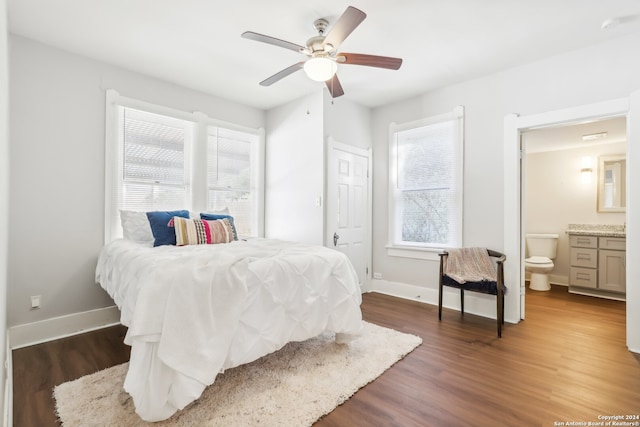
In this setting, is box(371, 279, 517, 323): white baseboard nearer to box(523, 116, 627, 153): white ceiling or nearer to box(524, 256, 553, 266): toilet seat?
box(524, 256, 553, 266): toilet seat

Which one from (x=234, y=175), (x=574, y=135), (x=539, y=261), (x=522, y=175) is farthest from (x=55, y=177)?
(x=574, y=135)

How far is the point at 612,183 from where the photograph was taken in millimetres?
4871

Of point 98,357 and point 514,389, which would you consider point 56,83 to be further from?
point 514,389

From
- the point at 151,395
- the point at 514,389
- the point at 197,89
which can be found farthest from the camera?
the point at 197,89

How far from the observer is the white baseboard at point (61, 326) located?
2703 mm

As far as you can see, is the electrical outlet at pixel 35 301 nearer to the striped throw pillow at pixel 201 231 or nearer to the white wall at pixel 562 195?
the striped throw pillow at pixel 201 231

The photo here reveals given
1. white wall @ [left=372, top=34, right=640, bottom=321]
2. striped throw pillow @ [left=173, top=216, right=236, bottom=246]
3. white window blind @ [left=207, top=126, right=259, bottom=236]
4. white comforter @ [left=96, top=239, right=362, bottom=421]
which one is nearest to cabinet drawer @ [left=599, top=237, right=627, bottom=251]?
white wall @ [left=372, top=34, right=640, bottom=321]

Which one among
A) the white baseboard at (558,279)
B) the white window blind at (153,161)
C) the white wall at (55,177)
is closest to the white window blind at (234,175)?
the white window blind at (153,161)

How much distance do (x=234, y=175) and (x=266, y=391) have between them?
120 inches

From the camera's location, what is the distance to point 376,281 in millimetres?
4531

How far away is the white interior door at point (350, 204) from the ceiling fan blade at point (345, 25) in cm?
174

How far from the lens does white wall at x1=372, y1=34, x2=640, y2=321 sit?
2.82 m

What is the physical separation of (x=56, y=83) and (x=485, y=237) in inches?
185

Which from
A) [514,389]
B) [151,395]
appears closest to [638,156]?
[514,389]
